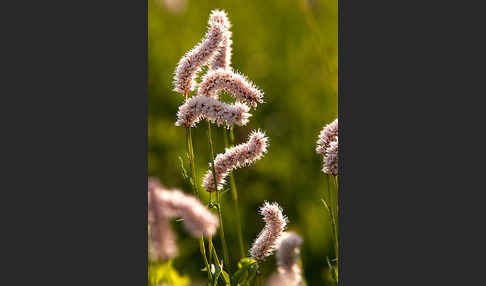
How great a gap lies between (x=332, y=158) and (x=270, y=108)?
2.47m

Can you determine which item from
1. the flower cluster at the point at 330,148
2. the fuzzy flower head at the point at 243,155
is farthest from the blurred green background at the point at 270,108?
the flower cluster at the point at 330,148

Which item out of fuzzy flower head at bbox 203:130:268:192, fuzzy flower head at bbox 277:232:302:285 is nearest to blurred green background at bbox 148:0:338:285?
fuzzy flower head at bbox 277:232:302:285

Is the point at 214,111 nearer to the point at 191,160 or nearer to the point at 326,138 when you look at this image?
the point at 191,160

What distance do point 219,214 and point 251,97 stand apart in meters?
0.46

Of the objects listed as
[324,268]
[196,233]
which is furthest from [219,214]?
[324,268]

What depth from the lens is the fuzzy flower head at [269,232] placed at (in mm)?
2320

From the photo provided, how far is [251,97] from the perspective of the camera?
7.73 feet

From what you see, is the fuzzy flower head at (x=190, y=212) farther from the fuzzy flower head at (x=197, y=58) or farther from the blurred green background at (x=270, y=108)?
the blurred green background at (x=270, y=108)

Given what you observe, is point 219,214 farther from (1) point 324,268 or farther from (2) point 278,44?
(2) point 278,44

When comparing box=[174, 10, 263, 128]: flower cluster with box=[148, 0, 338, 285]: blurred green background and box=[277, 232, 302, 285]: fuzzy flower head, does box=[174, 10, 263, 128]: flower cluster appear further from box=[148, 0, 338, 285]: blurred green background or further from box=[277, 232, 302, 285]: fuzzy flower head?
box=[148, 0, 338, 285]: blurred green background

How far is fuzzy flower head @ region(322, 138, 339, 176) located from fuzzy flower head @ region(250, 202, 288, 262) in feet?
0.84

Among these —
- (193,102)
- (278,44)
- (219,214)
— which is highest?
(278,44)

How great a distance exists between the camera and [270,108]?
4887 millimetres

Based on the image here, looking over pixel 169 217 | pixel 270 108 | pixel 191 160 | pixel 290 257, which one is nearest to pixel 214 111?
pixel 191 160
